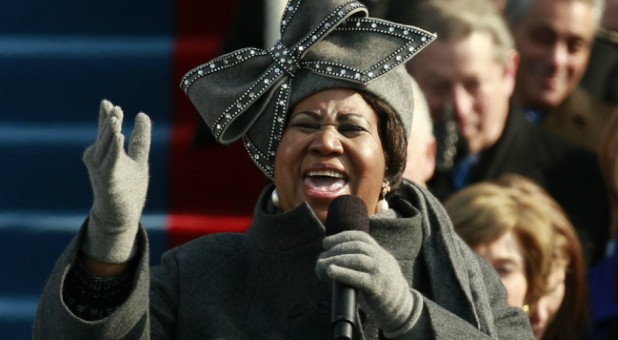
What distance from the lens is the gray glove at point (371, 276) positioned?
2873 mm

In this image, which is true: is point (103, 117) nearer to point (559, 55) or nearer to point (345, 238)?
point (345, 238)

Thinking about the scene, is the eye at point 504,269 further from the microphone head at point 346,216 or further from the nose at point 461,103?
the microphone head at point 346,216

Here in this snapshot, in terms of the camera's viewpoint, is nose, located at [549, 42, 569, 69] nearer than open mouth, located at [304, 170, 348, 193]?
No

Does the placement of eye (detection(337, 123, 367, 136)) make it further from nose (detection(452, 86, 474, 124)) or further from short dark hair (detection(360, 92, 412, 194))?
nose (detection(452, 86, 474, 124))

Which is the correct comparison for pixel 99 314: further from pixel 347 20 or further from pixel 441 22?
pixel 441 22

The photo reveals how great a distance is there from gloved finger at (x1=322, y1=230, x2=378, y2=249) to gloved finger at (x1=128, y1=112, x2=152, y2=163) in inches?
15.0

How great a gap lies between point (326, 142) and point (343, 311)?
0.65 metres

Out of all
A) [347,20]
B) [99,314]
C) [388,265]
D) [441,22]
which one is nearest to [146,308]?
[99,314]

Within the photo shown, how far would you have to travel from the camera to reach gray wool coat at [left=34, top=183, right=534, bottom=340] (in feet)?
10.9

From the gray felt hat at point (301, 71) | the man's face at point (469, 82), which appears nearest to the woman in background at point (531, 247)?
the man's face at point (469, 82)

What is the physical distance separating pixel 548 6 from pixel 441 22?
1.10ft

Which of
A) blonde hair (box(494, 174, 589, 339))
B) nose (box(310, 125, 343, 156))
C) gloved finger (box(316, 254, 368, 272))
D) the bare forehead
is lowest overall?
blonde hair (box(494, 174, 589, 339))

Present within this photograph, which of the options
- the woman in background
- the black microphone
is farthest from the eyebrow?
the woman in background

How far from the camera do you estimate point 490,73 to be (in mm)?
4922
